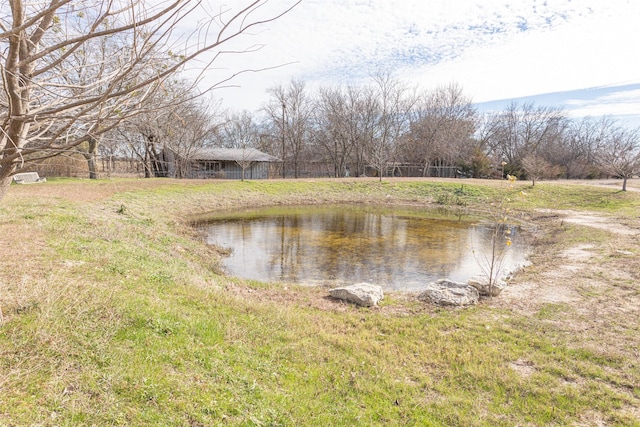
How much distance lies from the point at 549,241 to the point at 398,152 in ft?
112

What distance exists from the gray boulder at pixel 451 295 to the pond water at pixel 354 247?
1.19m

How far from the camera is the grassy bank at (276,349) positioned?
10.4ft

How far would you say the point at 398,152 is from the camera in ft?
154

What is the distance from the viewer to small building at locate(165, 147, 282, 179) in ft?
119

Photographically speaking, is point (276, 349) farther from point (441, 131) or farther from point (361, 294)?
point (441, 131)

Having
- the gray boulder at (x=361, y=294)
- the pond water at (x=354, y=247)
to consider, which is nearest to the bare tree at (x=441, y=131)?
the pond water at (x=354, y=247)

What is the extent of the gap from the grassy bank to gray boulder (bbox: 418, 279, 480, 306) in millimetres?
388

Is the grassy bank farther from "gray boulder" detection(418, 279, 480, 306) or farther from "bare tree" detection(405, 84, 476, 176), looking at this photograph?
Result: "bare tree" detection(405, 84, 476, 176)

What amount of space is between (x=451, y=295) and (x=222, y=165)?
37.0 meters

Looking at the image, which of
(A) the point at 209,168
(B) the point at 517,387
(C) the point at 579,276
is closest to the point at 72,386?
(B) the point at 517,387

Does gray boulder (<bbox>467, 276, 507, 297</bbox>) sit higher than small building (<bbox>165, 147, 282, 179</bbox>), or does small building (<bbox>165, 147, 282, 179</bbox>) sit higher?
small building (<bbox>165, 147, 282, 179</bbox>)

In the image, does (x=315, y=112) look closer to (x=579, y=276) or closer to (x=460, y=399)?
(x=579, y=276)

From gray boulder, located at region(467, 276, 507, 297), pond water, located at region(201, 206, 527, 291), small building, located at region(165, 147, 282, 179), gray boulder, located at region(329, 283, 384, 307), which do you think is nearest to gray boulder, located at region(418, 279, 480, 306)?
gray boulder, located at region(467, 276, 507, 297)

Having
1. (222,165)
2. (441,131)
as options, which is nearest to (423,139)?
(441,131)
